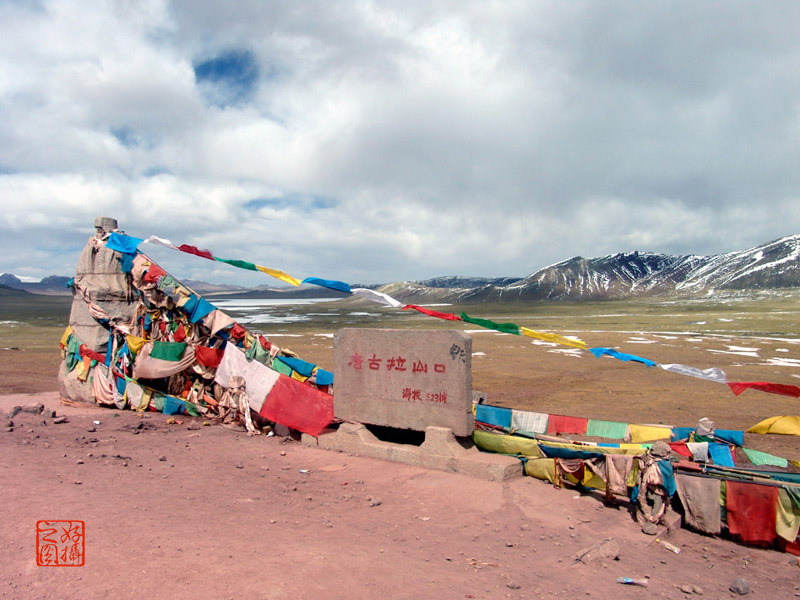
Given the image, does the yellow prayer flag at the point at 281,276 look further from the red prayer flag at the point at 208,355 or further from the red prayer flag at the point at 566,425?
the red prayer flag at the point at 566,425

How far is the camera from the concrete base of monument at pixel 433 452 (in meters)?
9.19

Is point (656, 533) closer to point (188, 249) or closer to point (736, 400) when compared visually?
point (188, 249)

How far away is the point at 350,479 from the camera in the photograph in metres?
9.26

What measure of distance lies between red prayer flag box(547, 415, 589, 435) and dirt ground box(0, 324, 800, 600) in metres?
2.94

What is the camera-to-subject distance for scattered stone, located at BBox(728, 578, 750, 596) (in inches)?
237

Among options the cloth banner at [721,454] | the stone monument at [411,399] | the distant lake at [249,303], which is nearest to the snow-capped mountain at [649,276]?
the distant lake at [249,303]

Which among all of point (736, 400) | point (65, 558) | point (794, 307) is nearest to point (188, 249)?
point (65, 558)

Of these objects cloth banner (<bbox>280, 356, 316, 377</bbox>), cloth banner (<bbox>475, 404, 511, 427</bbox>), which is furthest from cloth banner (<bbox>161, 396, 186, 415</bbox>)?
cloth banner (<bbox>475, 404, 511, 427</bbox>)

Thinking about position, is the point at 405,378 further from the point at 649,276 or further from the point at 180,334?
the point at 649,276

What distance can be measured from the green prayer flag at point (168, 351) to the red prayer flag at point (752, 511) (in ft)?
36.4

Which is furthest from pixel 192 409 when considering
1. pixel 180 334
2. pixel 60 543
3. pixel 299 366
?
pixel 60 543

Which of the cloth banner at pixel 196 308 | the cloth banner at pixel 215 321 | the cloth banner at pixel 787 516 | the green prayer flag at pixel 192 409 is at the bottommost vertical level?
the cloth banner at pixel 787 516

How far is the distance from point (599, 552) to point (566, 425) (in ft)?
17.7

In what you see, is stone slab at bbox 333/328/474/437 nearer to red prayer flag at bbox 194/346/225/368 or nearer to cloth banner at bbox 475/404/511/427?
cloth banner at bbox 475/404/511/427
